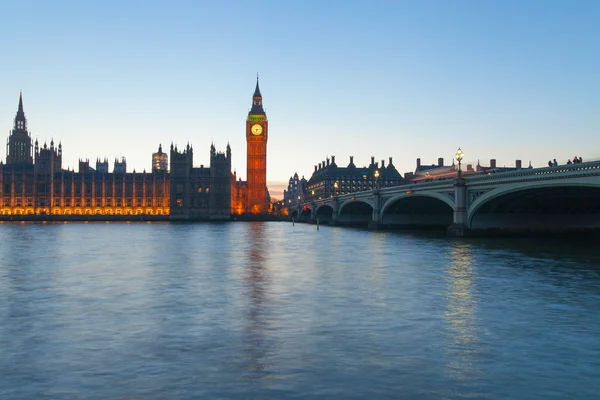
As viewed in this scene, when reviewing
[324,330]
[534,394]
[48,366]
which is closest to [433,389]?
[534,394]

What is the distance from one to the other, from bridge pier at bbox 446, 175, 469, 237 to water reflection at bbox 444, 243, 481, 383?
33.0 meters

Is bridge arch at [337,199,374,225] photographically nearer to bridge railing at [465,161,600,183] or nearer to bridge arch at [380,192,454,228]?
bridge arch at [380,192,454,228]

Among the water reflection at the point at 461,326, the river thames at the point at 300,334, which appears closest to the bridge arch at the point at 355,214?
the water reflection at the point at 461,326

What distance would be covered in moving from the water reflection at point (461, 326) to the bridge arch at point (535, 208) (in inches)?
981

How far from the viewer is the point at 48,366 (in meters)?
13.1

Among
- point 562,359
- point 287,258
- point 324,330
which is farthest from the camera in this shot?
point 287,258

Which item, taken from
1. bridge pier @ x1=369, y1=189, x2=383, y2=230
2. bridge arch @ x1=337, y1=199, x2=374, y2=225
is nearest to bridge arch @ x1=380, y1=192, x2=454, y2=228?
bridge pier @ x1=369, y1=189, x2=383, y2=230

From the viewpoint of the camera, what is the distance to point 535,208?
235 ft

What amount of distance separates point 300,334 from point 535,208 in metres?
62.0

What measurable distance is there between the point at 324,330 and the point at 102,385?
6976 millimetres

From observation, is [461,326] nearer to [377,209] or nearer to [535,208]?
[535,208]

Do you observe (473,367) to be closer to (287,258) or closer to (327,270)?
(327,270)

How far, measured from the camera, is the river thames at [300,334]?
11.7 m

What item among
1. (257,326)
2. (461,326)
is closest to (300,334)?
(257,326)
